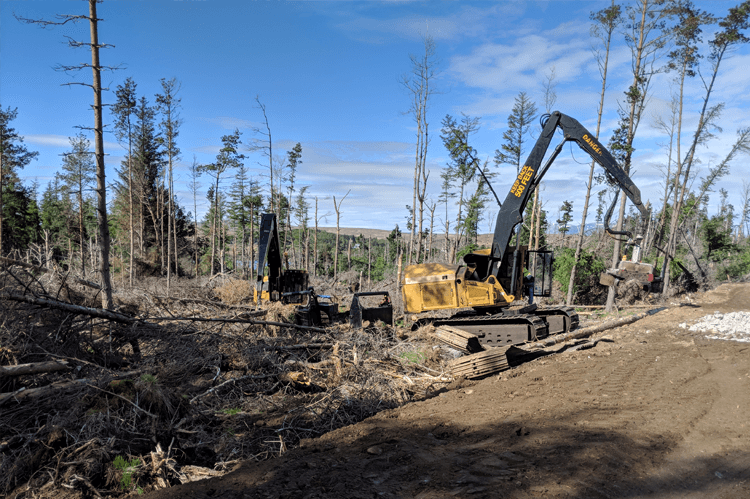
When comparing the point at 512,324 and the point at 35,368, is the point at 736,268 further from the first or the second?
the point at 35,368

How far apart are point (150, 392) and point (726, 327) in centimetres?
1491

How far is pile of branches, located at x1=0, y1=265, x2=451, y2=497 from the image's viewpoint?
13.5 feet

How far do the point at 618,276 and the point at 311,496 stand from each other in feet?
32.6

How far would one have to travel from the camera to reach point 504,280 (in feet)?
36.3

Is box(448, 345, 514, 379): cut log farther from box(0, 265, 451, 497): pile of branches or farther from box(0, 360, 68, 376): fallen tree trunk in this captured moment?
box(0, 360, 68, 376): fallen tree trunk

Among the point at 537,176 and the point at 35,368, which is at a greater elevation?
the point at 537,176

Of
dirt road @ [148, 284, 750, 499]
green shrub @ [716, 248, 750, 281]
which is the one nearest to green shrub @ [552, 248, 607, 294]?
dirt road @ [148, 284, 750, 499]

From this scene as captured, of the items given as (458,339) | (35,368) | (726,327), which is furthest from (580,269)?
(35,368)

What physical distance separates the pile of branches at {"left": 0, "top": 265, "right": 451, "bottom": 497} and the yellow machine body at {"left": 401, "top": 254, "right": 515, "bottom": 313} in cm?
215

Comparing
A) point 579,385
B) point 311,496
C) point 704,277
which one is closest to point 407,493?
point 311,496

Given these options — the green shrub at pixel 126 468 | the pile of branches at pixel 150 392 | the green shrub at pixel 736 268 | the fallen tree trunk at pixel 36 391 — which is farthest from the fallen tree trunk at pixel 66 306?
the green shrub at pixel 736 268

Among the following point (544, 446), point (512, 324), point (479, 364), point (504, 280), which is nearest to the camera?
point (544, 446)

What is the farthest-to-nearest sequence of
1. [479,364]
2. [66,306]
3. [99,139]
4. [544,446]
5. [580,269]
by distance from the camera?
[580,269] → [99,139] → [479,364] → [66,306] → [544,446]

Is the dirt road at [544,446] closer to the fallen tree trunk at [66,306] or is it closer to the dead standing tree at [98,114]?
the fallen tree trunk at [66,306]
